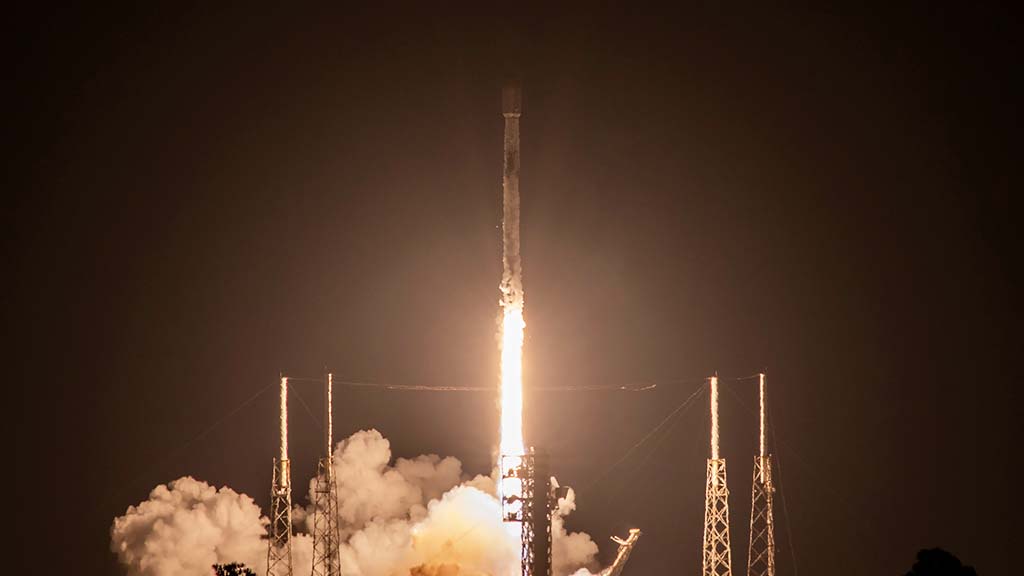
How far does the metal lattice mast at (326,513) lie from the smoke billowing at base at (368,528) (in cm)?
230

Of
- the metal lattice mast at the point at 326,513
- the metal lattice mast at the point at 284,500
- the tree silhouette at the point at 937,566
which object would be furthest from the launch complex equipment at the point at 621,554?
the tree silhouette at the point at 937,566

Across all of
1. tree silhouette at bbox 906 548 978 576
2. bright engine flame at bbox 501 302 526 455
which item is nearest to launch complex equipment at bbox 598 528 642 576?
bright engine flame at bbox 501 302 526 455

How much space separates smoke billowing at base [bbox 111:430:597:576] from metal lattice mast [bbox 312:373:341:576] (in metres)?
2.30

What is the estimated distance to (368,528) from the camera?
83.5 m

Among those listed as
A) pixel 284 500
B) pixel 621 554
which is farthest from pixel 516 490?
pixel 621 554

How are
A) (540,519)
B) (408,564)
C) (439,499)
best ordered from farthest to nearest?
(439,499) → (408,564) → (540,519)

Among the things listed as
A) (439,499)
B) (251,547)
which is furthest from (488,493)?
(251,547)

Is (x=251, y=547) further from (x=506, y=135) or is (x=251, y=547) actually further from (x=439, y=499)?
(x=506, y=135)

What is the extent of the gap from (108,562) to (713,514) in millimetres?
23067

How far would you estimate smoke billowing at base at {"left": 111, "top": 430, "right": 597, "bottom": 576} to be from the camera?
79875mm

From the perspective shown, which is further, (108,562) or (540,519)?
(108,562)

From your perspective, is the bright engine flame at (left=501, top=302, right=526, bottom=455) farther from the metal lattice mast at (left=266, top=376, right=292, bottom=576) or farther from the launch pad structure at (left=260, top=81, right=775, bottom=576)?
the metal lattice mast at (left=266, top=376, right=292, bottom=576)

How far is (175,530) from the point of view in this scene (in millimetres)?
82500

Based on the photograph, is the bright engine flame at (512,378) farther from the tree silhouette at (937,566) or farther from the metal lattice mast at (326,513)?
the tree silhouette at (937,566)
